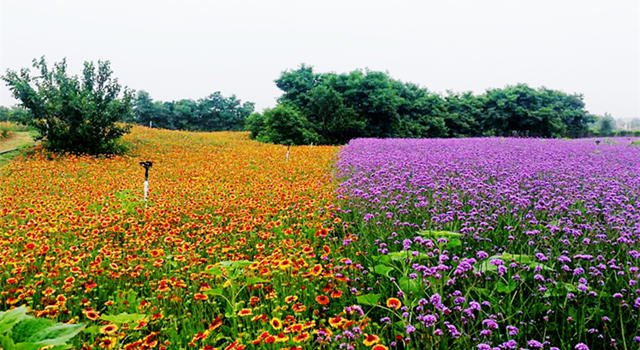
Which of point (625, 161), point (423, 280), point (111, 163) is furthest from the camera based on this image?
point (111, 163)

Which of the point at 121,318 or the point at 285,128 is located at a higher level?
the point at 285,128

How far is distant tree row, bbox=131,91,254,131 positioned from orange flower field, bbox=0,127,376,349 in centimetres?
4530

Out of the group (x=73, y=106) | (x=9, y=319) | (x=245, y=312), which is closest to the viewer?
(x=9, y=319)

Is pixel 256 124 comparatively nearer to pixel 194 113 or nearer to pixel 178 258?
pixel 178 258

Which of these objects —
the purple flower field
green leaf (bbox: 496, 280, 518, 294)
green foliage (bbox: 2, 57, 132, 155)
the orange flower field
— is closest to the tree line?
green foliage (bbox: 2, 57, 132, 155)

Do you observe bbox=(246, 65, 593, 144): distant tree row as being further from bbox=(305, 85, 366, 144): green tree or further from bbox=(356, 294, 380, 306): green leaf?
bbox=(356, 294, 380, 306): green leaf

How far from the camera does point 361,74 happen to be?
97.7 feet

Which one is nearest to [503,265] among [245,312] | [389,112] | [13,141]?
[245,312]

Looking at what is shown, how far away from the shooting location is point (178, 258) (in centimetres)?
347

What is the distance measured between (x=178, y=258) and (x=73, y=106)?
13718mm

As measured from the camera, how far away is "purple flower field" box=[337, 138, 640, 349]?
2330mm

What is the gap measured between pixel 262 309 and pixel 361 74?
1114 inches

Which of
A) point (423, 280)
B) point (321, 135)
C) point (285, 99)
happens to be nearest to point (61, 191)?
point (423, 280)

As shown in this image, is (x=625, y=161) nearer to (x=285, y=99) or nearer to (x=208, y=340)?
(x=208, y=340)
